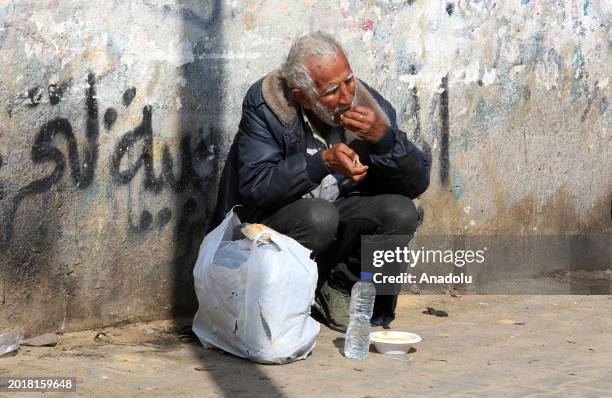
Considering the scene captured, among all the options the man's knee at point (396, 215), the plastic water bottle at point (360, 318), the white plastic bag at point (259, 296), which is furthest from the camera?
the man's knee at point (396, 215)

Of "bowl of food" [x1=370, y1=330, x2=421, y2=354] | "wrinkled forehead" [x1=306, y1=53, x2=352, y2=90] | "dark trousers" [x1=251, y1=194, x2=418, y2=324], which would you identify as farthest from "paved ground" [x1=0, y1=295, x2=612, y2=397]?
"wrinkled forehead" [x1=306, y1=53, x2=352, y2=90]

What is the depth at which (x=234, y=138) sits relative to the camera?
17.3 ft

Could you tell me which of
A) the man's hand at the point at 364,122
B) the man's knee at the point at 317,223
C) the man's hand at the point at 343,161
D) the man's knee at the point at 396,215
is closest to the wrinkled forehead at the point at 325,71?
the man's hand at the point at 364,122

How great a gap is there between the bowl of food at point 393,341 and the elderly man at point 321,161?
0.40 meters

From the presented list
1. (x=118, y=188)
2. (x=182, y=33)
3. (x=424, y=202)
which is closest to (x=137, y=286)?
(x=118, y=188)

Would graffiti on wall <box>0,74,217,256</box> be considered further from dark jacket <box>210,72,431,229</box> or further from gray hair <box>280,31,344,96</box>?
gray hair <box>280,31,344,96</box>

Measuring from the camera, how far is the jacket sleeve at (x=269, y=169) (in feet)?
15.3

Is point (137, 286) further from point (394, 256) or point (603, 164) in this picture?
point (603, 164)

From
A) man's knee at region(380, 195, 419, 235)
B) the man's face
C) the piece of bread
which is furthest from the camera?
man's knee at region(380, 195, 419, 235)

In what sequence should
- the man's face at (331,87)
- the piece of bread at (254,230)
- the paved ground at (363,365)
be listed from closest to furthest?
the paved ground at (363,365)
the piece of bread at (254,230)
the man's face at (331,87)

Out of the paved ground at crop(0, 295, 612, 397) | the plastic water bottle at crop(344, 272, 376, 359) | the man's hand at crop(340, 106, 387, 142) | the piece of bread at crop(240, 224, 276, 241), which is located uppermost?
the man's hand at crop(340, 106, 387, 142)

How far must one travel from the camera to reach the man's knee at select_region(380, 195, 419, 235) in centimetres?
500

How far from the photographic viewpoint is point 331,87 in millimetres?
4730

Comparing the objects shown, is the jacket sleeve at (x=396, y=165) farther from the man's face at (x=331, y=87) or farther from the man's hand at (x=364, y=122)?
the man's face at (x=331, y=87)
